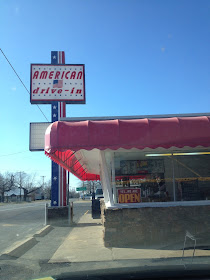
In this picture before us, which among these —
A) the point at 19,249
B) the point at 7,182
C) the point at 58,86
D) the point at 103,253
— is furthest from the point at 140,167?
the point at 7,182

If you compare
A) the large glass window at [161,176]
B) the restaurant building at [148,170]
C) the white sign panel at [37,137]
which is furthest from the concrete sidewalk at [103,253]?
the white sign panel at [37,137]

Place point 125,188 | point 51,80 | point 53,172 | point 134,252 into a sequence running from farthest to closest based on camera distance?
point 51,80 → point 53,172 → point 125,188 → point 134,252

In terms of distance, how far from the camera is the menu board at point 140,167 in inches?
346

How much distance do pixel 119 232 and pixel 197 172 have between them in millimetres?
3056

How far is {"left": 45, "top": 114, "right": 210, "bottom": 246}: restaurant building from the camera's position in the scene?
24.5ft

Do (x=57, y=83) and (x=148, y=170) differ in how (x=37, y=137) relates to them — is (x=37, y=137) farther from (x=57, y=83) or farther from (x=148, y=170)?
(x=148, y=170)

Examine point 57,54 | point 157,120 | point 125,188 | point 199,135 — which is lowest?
point 125,188

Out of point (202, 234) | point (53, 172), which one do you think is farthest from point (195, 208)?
point (53, 172)

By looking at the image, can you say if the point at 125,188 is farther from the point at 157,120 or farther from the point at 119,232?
the point at 157,120

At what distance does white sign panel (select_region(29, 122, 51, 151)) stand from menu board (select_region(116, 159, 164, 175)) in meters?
7.98

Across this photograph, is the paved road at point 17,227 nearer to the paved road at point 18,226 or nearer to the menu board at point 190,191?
the paved road at point 18,226

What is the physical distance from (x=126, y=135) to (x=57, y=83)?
384 inches

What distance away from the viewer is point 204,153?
8750mm

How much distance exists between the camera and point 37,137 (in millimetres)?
15891
